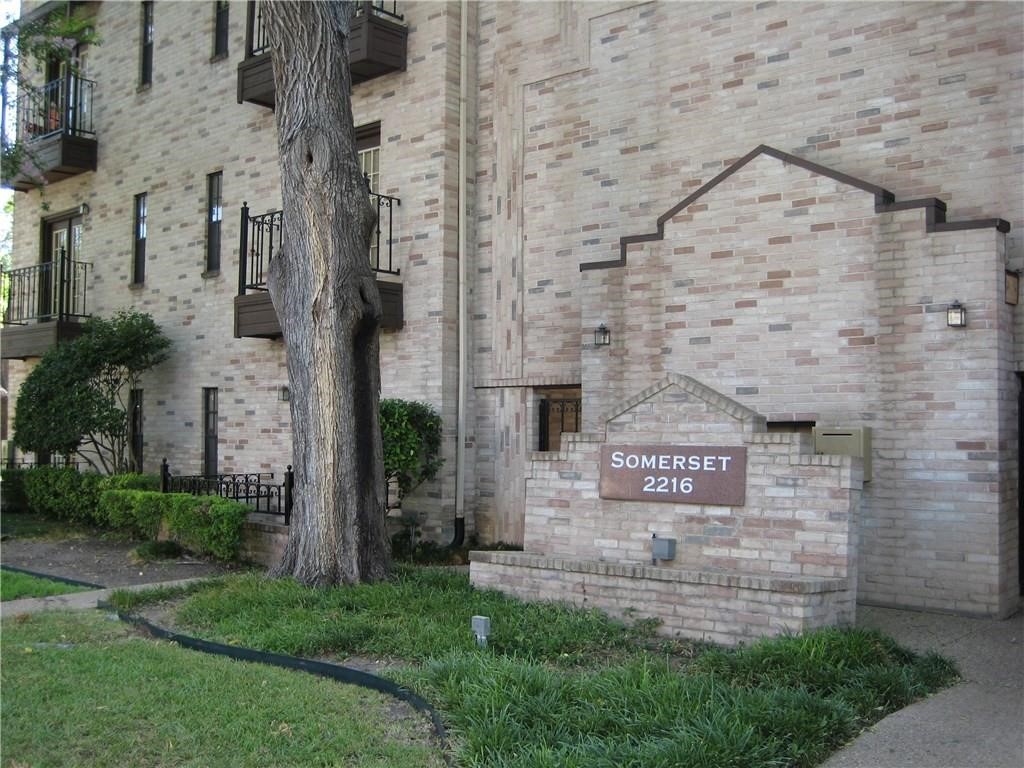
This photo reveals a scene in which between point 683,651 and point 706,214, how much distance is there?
16.2ft

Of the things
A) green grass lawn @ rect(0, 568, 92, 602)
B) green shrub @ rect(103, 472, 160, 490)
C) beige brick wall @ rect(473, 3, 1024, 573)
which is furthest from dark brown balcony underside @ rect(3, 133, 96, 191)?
green grass lawn @ rect(0, 568, 92, 602)

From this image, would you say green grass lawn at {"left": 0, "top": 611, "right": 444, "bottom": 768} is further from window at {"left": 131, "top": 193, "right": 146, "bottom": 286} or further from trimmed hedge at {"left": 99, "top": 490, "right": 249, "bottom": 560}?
window at {"left": 131, "top": 193, "right": 146, "bottom": 286}

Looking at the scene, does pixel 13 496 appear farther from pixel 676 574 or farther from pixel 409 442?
pixel 676 574

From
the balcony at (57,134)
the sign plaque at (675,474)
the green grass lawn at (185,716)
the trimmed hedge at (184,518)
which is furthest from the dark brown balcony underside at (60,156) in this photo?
the sign plaque at (675,474)

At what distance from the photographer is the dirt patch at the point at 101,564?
11422 millimetres

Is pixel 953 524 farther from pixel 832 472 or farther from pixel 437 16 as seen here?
pixel 437 16

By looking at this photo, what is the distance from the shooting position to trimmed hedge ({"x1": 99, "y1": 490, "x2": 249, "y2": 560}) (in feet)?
39.7

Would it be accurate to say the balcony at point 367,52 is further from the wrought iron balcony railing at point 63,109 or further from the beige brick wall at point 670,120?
the wrought iron balcony railing at point 63,109

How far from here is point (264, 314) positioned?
1395 centimetres

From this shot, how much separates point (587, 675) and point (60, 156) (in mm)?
16146

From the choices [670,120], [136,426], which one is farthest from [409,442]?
[136,426]

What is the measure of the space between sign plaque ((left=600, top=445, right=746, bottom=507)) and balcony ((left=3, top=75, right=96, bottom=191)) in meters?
14.1

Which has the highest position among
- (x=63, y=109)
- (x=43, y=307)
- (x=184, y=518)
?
(x=63, y=109)

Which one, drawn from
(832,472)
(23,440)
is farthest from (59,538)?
(832,472)
